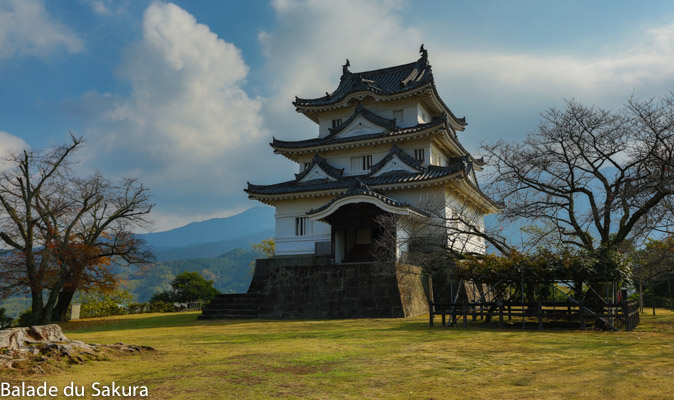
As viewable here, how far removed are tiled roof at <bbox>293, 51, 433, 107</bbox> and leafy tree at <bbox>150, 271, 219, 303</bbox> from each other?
17927 millimetres

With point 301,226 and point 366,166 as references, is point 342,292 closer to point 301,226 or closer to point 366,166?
point 301,226

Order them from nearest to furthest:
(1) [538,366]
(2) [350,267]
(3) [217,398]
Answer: (3) [217,398], (1) [538,366], (2) [350,267]

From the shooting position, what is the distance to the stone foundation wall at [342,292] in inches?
740

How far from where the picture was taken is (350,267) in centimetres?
1969

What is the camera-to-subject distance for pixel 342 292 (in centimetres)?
1939

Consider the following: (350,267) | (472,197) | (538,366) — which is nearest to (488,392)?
(538,366)

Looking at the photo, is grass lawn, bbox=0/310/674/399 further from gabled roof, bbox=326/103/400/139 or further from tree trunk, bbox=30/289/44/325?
gabled roof, bbox=326/103/400/139

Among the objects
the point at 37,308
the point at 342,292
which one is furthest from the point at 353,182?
the point at 37,308

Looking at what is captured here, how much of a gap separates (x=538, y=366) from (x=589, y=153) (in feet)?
31.4

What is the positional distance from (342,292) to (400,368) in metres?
12.2

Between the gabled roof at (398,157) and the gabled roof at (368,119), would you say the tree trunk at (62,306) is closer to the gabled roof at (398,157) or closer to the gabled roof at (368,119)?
the gabled roof at (368,119)

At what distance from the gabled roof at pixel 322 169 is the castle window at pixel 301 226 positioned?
2.43 meters

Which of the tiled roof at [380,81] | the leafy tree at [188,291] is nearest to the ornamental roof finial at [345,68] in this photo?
the tiled roof at [380,81]

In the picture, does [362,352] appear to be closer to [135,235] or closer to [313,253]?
[313,253]
